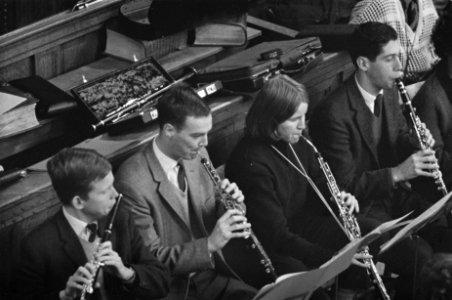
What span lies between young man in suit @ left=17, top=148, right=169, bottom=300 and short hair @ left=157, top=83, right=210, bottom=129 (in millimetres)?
473

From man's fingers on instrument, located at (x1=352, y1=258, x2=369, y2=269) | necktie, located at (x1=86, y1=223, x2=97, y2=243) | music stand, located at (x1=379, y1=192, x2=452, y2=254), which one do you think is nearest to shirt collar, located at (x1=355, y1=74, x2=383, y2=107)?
music stand, located at (x1=379, y1=192, x2=452, y2=254)

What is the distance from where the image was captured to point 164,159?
11.8 ft

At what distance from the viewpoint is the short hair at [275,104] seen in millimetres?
3850

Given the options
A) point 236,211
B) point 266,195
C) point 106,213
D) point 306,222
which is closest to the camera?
point 106,213

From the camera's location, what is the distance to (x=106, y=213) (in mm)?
3164

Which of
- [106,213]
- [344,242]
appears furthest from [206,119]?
[344,242]

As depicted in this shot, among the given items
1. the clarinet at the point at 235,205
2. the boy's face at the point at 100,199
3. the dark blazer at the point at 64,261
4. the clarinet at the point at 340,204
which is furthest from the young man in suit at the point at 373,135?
the boy's face at the point at 100,199

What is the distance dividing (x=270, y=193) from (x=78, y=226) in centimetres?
93

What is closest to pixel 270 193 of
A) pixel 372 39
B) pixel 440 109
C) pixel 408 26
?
pixel 372 39

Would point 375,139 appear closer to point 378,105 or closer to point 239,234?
point 378,105

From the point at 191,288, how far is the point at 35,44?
1193 millimetres

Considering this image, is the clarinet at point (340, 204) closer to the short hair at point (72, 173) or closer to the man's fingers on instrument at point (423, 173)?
the man's fingers on instrument at point (423, 173)

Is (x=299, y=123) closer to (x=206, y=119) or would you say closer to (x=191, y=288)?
(x=206, y=119)

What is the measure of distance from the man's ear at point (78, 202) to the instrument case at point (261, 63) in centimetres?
135
